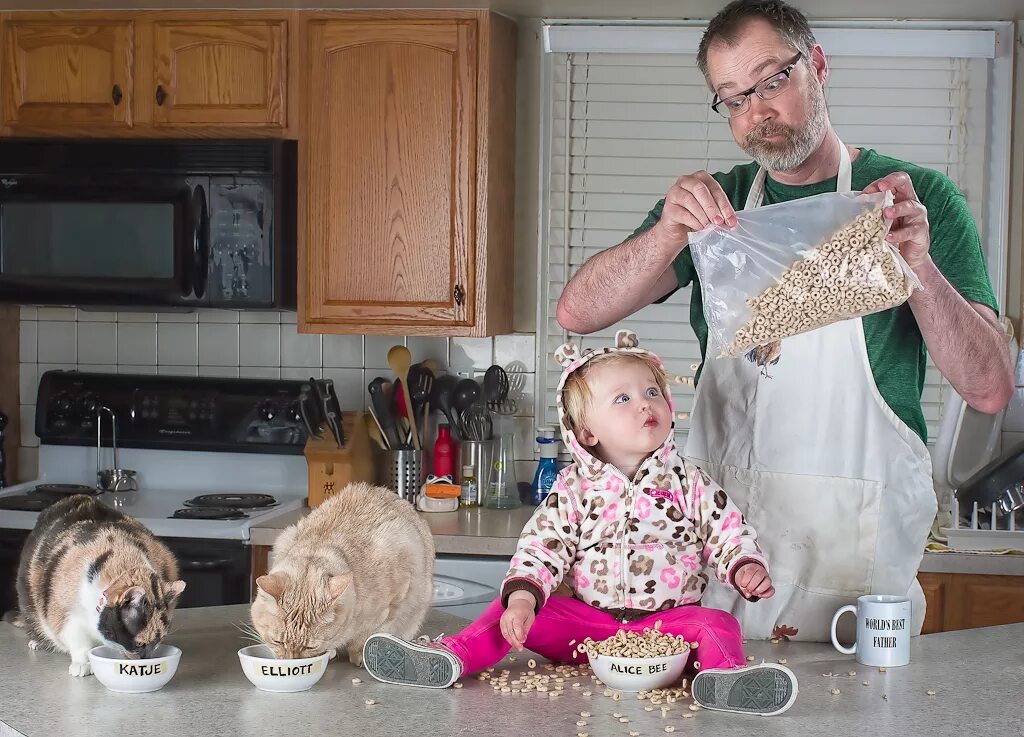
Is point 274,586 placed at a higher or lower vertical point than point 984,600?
higher

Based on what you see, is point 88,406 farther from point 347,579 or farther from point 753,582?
point 753,582

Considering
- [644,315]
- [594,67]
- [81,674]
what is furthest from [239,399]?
[81,674]

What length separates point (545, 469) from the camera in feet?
11.5

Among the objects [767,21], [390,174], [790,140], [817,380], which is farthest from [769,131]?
[390,174]

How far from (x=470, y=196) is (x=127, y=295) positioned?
1.08 metres

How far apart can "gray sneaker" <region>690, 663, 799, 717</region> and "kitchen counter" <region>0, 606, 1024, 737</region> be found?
2 centimetres

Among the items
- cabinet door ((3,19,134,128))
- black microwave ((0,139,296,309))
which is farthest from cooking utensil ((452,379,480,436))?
cabinet door ((3,19,134,128))

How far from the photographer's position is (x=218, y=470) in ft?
12.2

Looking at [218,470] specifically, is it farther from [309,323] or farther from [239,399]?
[309,323]

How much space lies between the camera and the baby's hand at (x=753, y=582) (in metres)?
1.52

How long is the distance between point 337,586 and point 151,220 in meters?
2.28

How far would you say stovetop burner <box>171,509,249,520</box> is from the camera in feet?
10.5

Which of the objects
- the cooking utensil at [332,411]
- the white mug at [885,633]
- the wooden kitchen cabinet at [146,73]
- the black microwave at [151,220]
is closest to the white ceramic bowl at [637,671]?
the white mug at [885,633]

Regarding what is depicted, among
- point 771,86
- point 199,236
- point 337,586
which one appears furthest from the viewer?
point 199,236
